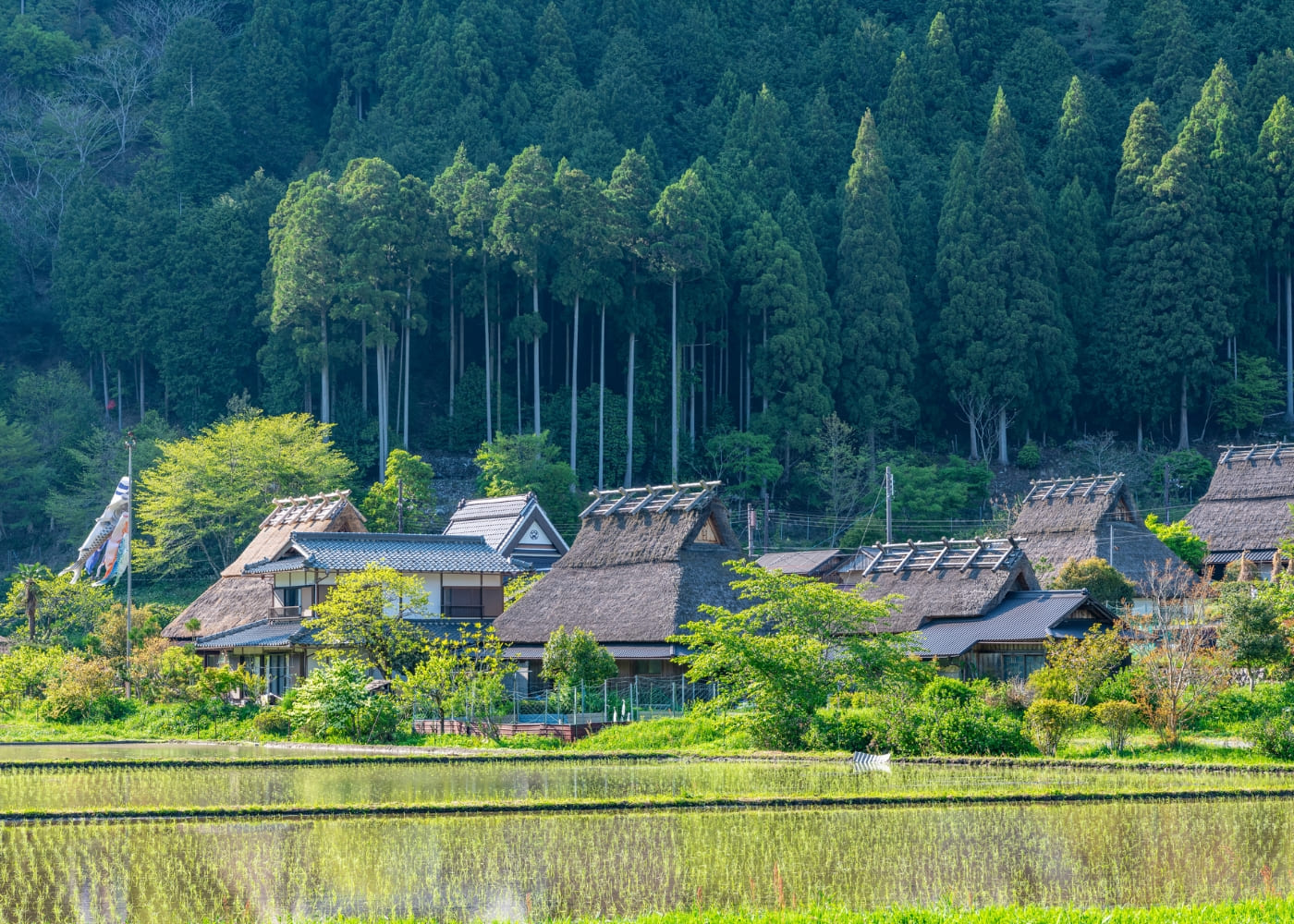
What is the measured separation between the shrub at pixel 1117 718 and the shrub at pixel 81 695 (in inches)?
790

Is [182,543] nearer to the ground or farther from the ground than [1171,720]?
farther from the ground

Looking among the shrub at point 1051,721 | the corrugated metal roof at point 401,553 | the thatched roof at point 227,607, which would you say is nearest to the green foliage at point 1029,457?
the corrugated metal roof at point 401,553

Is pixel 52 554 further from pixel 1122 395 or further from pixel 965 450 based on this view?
pixel 1122 395

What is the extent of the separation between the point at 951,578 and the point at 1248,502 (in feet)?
56.2

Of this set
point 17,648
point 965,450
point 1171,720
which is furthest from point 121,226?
point 1171,720

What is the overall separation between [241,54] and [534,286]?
87.9ft

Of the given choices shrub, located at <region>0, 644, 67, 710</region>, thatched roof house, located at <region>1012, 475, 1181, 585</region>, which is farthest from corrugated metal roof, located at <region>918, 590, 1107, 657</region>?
shrub, located at <region>0, 644, 67, 710</region>

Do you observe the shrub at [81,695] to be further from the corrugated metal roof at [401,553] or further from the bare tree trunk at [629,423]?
the bare tree trunk at [629,423]

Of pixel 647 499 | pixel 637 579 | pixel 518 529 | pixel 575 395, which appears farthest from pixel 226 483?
pixel 637 579

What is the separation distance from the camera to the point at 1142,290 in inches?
2317

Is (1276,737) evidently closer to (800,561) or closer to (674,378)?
(800,561)

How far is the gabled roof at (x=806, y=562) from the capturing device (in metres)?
42.1

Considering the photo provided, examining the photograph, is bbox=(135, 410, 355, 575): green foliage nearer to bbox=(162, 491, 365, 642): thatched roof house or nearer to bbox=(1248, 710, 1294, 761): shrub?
bbox=(162, 491, 365, 642): thatched roof house

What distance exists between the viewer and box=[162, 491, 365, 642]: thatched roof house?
128ft
